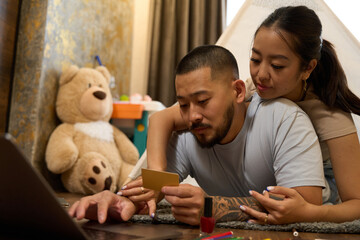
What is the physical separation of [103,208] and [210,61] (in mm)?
525

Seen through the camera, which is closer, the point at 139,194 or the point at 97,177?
the point at 139,194

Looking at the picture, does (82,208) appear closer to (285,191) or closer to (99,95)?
(285,191)

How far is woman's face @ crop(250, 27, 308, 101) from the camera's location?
3.78 feet

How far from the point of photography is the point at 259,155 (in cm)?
113

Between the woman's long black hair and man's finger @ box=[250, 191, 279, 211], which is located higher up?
the woman's long black hair

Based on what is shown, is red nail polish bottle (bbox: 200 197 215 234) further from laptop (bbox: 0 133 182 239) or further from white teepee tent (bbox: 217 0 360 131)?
white teepee tent (bbox: 217 0 360 131)

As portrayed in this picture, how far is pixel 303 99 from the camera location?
51.1 inches

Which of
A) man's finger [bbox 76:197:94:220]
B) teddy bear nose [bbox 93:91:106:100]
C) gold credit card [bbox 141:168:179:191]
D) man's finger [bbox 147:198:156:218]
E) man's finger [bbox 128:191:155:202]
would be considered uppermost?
teddy bear nose [bbox 93:91:106:100]

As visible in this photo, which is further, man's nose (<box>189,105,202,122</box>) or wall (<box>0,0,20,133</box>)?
wall (<box>0,0,20,133</box>)

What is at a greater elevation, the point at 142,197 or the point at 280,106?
the point at 280,106

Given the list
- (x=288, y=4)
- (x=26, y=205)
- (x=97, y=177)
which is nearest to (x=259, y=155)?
(x=26, y=205)

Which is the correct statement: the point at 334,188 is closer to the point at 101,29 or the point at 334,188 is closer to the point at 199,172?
the point at 199,172

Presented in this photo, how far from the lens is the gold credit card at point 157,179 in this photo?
2.93 ft

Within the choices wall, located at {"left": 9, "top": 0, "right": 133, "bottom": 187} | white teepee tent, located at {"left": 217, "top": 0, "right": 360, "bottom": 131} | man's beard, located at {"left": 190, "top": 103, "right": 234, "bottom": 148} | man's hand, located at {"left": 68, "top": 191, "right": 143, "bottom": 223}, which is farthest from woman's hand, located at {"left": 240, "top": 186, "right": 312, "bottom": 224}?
wall, located at {"left": 9, "top": 0, "right": 133, "bottom": 187}
